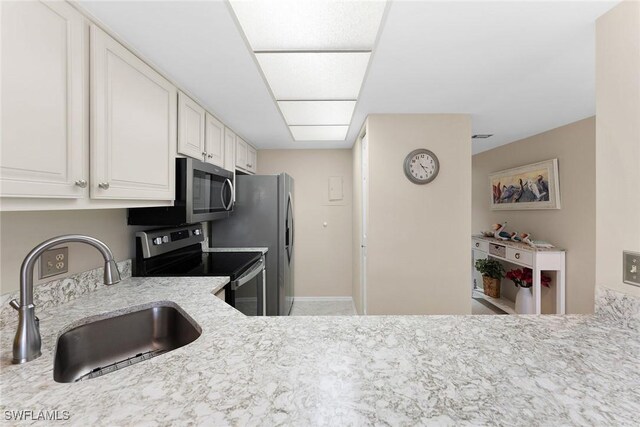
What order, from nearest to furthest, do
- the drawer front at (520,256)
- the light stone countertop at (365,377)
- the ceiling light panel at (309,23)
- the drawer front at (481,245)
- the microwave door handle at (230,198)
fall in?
the light stone countertop at (365,377) < the ceiling light panel at (309,23) < the microwave door handle at (230,198) < the drawer front at (520,256) < the drawer front at (481,245)

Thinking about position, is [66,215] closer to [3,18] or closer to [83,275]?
[83,275]

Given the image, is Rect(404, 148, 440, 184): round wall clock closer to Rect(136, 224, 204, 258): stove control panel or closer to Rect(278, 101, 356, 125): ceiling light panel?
Rect(278, 101, 356, 125): ceiling light panel

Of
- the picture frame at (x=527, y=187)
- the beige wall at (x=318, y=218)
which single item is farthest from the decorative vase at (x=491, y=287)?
the beige wall at (x=318, y=218)

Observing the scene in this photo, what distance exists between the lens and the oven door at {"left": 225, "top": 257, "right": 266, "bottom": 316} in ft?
5.52

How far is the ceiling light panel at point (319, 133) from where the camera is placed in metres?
2.72

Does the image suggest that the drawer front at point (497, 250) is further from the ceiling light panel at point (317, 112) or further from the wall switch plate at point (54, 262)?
the wall switch plate at point (54, 262)

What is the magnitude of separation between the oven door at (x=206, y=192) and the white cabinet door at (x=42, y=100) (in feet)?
2.24

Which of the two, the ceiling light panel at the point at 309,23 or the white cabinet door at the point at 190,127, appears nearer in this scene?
the ceiling light panel at the point at 309,23

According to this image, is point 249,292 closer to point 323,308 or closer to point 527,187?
point 323,308

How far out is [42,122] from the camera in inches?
34.0

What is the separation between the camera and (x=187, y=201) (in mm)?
1694

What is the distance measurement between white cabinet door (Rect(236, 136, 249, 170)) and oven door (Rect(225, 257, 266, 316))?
1214 mm

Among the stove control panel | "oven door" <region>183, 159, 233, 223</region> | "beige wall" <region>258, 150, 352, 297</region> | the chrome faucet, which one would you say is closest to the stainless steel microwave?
"oven door" <region>183, 159, 233, 223</region>

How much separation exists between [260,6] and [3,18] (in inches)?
32.3
